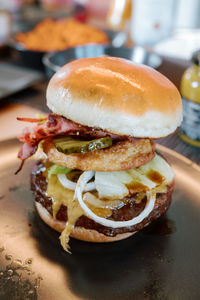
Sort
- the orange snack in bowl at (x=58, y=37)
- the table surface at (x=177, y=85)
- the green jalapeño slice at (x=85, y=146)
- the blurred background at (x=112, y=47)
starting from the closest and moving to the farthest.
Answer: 1. the green jalapeño slice at (x=85, y=146)
2. the table surface at (x=177, y=85)
3. the blurred background at (x=112, y=47)
4. the orange snack in bowl at (x=58, y=37)

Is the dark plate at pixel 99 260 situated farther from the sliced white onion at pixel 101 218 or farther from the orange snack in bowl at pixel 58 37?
the orange snack in bowl at pixel 58 37

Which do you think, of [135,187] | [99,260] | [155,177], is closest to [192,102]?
[155,177]

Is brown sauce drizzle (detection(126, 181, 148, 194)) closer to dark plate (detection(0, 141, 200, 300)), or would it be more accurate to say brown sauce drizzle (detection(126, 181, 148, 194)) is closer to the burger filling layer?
the burger filling layer

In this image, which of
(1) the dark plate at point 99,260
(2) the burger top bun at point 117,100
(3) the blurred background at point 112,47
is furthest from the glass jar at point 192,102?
(2) the burger top bun at point 117,100

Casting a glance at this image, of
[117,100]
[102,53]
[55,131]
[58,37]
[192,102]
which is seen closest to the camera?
[117,100]

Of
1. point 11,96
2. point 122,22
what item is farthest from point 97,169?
point 122,22

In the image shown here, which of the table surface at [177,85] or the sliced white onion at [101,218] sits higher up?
the sliced white onion at [101,218]

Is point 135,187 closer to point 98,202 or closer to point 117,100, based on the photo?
point 98,202
